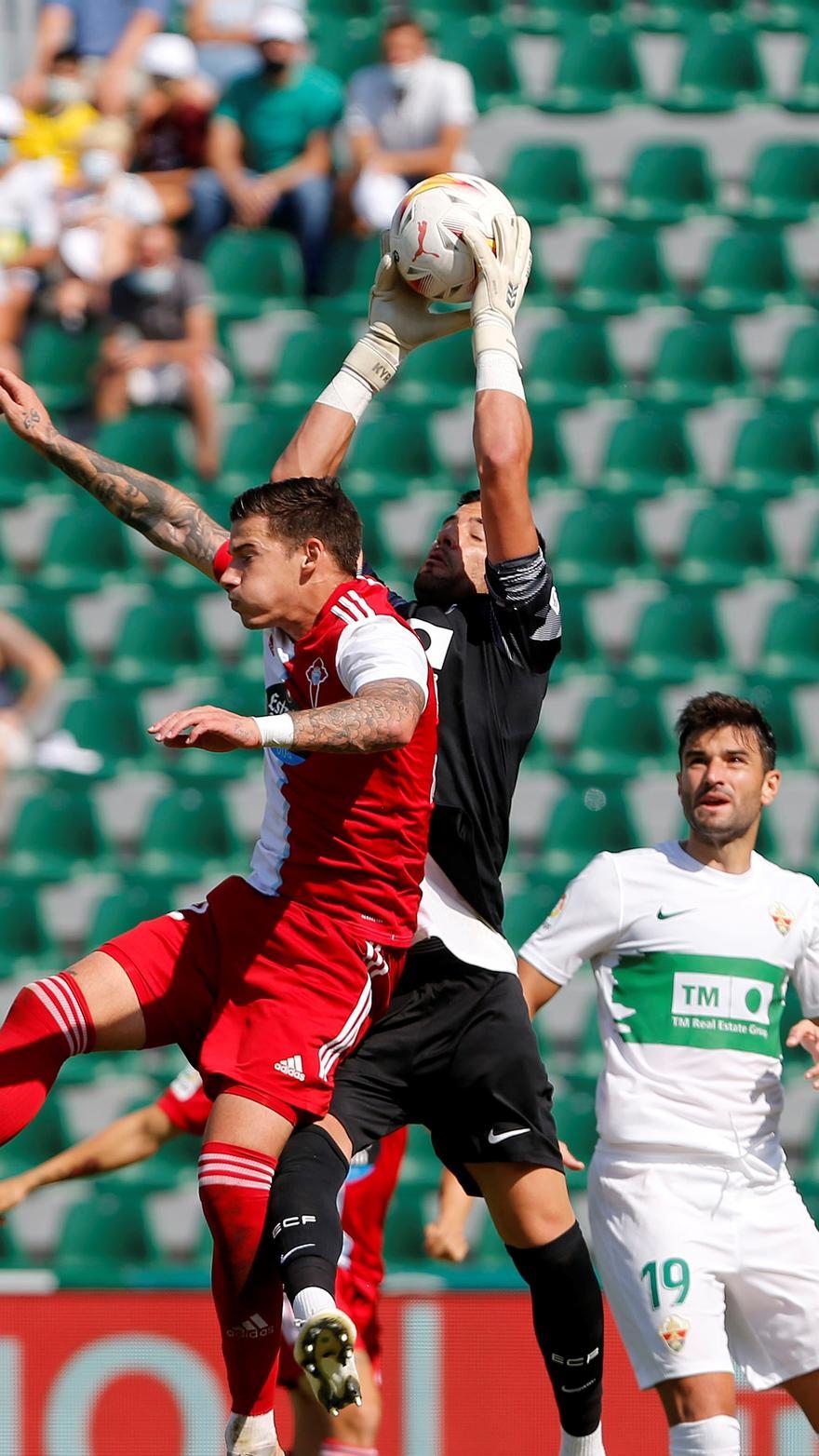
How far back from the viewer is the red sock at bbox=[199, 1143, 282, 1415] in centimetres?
393

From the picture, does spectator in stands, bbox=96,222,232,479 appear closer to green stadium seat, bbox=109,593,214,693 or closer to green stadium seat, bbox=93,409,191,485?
green stadium seat, bbox=93,409,191,485

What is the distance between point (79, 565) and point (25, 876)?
64.2 inches

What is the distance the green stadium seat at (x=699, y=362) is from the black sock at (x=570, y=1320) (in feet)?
19.6

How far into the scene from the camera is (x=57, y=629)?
28.9 ft

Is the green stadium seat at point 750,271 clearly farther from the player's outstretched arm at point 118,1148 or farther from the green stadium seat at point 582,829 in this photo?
the player's outstretched arm at point 118,1148

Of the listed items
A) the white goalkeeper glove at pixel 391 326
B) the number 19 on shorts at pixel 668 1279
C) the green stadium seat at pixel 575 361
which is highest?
the green stadium seat at pixel 575 361

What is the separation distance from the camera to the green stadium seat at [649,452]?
9.49 metres

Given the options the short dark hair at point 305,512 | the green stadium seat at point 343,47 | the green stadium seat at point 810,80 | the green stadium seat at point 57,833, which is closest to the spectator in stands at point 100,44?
the green stadium seat at point 343,47

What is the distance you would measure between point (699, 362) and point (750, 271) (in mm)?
621

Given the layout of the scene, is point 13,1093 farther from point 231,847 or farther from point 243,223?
point 243,223

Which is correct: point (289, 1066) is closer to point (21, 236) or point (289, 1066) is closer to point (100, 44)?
point (21, 236)

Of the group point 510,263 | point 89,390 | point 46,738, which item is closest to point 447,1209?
point 510,263

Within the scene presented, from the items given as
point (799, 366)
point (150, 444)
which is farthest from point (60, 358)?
point (799, 366)

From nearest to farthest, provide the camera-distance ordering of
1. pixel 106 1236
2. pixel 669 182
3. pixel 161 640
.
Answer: pixel 106 1236, pixel 161 640, pixel 669 182
